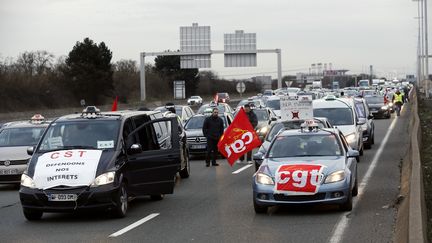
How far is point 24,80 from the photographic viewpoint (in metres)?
80.9

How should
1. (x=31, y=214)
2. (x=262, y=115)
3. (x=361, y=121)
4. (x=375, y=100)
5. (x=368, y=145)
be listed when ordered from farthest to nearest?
(x=375, y=100)
(x=262, y=115)
(x=368, y=145)
(x=361, y=121)
(x=31, y=214)

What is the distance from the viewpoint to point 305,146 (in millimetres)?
13148

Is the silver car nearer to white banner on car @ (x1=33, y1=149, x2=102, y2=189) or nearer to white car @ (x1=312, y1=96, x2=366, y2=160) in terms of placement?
white banner on car @ (x1=33, y1=149, x2=102, y2=189)

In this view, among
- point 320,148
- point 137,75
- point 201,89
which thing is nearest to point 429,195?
point 320,148

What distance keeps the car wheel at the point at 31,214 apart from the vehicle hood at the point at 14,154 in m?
5.31

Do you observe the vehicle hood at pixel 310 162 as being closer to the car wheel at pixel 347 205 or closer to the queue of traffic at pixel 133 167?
the queue of traffic at pixel 133 167

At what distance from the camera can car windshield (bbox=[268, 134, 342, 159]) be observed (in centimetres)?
1291

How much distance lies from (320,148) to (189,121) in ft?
44.5

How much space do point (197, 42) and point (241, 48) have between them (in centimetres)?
471

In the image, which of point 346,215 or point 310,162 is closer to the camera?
point 346,215

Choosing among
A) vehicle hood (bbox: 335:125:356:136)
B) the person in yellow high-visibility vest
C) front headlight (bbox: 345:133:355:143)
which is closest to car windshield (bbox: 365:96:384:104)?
the person in yellow high-visibility vest

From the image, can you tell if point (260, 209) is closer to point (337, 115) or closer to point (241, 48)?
point (337, 115)

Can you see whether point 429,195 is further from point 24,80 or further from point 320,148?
point 24,80

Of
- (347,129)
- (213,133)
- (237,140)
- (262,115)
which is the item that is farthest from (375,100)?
(237,140)
